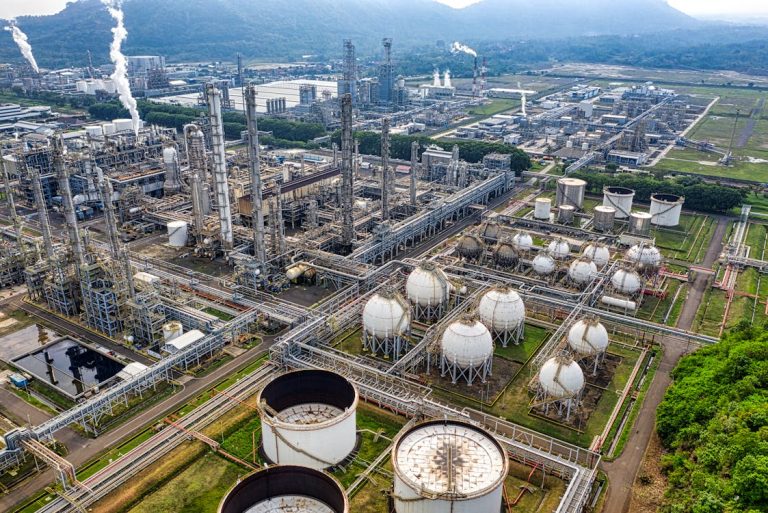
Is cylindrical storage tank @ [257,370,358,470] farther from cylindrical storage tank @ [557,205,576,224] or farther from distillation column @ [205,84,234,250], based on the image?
cylindrical storage tank @ [557,205,576,224]

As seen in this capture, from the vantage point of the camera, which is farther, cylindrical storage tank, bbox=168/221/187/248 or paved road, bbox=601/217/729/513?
cylindrical storage tank, bbox=168/221/187/248

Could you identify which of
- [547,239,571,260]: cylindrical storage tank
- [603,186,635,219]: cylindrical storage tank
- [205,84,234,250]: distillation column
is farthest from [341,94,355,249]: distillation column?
[603,186,635,219]: cylindrical storage tank

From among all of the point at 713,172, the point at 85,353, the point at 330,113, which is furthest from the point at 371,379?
the point at 330,113

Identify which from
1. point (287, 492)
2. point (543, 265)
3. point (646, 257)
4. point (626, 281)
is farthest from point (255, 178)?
point (646, 257)

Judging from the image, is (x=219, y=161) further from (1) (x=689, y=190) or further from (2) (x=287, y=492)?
(1) (x=689, y=190)

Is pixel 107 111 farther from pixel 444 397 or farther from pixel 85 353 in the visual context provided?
pixel 444 397

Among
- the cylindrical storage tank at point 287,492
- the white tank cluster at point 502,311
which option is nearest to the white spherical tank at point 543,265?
the white tank cluster at point 502,311
